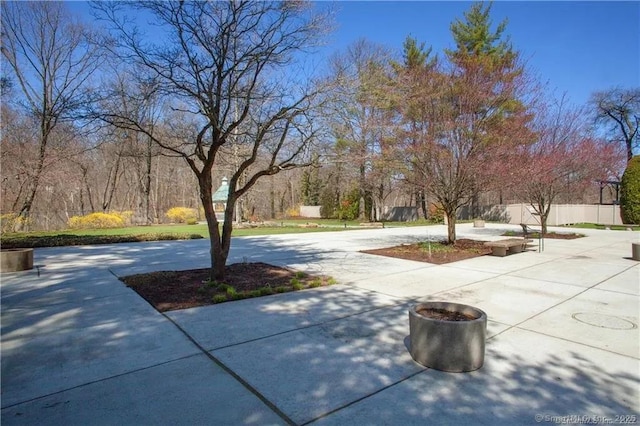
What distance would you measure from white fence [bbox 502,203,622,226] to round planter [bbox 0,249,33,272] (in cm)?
2777

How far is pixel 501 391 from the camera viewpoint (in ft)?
9.96

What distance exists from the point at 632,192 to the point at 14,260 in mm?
31704

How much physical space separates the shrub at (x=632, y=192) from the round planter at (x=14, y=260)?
103 feet

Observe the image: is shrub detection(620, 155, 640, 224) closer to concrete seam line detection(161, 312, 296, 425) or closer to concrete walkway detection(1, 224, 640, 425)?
concrete walkway detection(1, 224, 640, 425)

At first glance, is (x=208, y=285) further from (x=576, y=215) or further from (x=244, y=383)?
(x=576, y=215)

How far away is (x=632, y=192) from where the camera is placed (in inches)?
963

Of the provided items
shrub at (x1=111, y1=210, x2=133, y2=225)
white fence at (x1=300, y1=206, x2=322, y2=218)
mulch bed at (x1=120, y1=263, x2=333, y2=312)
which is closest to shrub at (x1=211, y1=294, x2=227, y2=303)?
mulch bed at (x1=120, y1=263, x2=333, y2=312)

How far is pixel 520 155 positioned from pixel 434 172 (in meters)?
3.46

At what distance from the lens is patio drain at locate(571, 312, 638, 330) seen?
4.65m

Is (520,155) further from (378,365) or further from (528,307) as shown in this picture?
(378,365)

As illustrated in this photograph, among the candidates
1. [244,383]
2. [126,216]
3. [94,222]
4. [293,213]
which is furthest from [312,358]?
[293,213]

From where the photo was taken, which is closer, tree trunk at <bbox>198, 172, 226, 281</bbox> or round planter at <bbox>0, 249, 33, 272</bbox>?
tree trunk at <bbox>198, 172, 226, 281</bbox>

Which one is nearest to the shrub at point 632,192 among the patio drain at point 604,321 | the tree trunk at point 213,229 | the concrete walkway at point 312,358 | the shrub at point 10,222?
the concrete walkway at point 312,358

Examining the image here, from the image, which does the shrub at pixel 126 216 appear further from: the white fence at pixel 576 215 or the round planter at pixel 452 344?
the white fence at pixel 576 215
